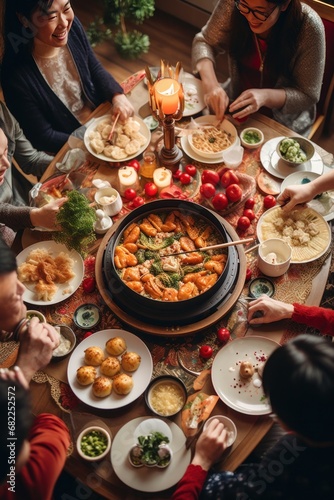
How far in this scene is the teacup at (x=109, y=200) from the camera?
9.75ft

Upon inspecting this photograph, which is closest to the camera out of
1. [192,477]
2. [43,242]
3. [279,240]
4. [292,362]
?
[292,362]

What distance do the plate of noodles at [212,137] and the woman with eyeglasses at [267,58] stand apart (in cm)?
8

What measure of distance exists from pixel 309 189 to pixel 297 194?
0.08m

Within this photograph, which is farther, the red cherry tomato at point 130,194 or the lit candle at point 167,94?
the red cherry tomato at point 130,194

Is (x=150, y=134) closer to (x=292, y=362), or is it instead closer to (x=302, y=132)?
(x=302, y=132)

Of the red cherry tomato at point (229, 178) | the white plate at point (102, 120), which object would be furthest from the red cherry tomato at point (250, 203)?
the white plate at point (102, 120)

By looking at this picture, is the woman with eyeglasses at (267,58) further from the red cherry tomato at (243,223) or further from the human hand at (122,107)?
the red cherry tomato at (243,223)

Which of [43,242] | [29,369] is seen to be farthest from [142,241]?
[29,369]

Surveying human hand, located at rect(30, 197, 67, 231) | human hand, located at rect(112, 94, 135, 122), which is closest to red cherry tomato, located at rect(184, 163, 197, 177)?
human hand, located at rect(112, 94, 135, 122)

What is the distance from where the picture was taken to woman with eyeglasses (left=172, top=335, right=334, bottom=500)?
70.2 inches

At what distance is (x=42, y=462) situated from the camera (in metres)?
2.04

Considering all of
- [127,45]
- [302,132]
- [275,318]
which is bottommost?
[127,45]

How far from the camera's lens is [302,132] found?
3656 millimetres

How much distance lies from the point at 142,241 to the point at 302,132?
1664 millimetres
